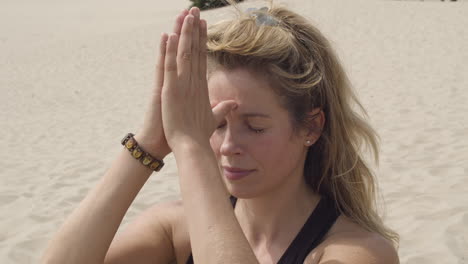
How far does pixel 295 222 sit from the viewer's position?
83.2 inches

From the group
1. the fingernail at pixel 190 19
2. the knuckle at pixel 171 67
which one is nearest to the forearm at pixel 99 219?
the knuckle at pixel 171 67

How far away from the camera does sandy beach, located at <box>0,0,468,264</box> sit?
429cm

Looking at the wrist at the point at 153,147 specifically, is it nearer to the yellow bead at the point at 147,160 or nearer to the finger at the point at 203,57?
the yellow bead at the point at 147,160

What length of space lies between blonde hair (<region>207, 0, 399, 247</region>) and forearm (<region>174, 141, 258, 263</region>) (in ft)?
1.34

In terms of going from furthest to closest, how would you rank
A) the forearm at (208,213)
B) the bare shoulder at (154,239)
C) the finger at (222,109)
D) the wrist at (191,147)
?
the bare shoulder at (154,239)
the finger at (222,109)
the wrist at (191,147)
the forearm at (208,213)

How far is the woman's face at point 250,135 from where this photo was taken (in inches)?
75.3

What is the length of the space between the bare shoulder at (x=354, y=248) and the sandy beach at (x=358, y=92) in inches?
32.8

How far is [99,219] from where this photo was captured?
198 centimetres

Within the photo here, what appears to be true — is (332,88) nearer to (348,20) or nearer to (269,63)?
(269,63)

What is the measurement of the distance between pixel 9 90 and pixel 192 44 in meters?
11.7

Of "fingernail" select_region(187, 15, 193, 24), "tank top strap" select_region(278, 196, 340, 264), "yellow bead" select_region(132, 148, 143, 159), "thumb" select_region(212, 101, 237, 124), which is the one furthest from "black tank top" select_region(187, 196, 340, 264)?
"fingernail" select_region(187, 15, 193, 24)

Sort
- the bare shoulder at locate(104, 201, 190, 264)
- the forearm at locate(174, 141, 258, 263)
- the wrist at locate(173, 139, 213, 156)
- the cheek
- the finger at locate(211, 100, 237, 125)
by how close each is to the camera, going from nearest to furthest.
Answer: the forearm at locate(174, 141, 258, 263)
the wrist at locate(173, 139, 213, 156)
the finger at locate(211, 100, 237, 125)
the cheek
the bare shoulder at locate(104, 201, 190, 264)

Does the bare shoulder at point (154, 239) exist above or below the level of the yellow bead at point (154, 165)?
below

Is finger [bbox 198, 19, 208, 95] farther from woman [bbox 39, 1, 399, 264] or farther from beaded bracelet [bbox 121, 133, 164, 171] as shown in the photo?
beaded bracelet [bbox 121, 133, 164, 171]
